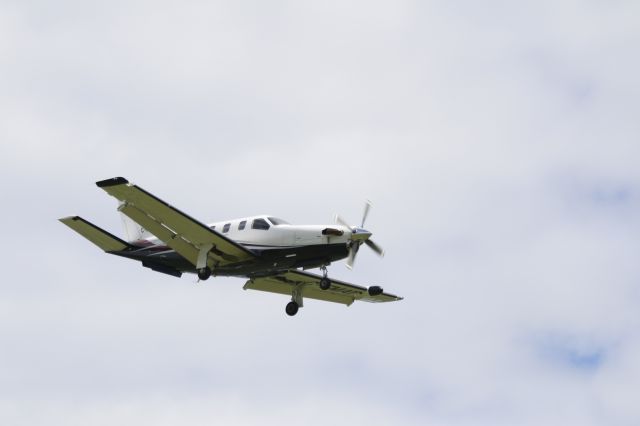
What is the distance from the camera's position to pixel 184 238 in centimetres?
4297

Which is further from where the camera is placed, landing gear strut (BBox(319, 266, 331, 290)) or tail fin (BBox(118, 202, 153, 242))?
tail fin (BBox(118, 202, 153, 242))

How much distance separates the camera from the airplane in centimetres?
4122

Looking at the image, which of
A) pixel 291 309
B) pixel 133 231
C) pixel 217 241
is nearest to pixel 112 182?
pixel 217 241

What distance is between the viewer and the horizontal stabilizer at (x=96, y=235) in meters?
45.1

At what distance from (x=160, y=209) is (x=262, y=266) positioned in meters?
4.87

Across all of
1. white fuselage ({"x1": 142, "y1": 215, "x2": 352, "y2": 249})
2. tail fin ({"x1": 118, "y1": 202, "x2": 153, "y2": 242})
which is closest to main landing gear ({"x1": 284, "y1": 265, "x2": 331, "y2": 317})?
white fuselage ({"x1": 142, "y1": 215, "x2": 352, "y2": 249})

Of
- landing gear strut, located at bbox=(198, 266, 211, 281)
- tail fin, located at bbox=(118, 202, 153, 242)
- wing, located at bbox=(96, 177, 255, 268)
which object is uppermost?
tail fin, located at bbox=(118, 202, 153, 242)

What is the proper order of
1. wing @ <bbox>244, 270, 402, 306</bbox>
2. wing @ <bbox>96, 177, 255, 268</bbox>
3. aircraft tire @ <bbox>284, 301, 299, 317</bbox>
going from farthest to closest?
wing @ <bbox>244, 270, 402, 306</bbox>
aircraft tire @ <bbox>284, 301, 299, 317</bbox>
wing @ <bbox>96, 177, 255, 268</bbox>

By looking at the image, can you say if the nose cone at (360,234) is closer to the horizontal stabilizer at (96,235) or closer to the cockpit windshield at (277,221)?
the cockpit windshield at (277,221)

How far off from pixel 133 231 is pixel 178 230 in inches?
195

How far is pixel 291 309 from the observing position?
47719mm

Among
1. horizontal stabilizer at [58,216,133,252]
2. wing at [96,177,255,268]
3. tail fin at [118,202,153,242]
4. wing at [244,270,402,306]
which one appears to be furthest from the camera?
wing at [244,270,402,306]

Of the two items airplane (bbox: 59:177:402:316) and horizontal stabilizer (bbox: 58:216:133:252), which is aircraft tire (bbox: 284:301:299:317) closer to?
airplane (bbox: 59:177:402:316)

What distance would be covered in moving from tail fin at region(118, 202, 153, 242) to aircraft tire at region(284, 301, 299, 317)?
688 cm
